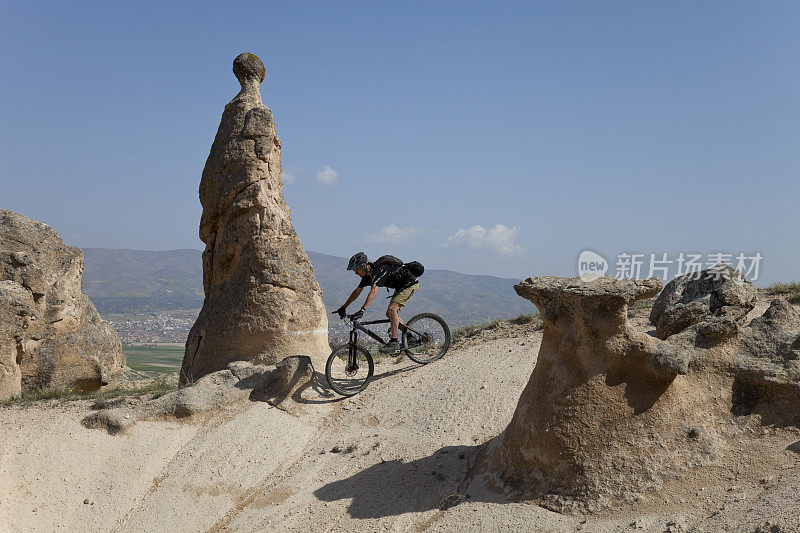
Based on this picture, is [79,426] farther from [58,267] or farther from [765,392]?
[765,392]

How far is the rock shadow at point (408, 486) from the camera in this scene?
18.7ft

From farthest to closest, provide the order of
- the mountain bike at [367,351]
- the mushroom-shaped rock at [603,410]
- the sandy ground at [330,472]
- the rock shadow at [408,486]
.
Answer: the mountain bike at [367,351], the rock shadow at [408,486], the mushroom-shaped rock at [603,410], the sandy ground at [330,472]

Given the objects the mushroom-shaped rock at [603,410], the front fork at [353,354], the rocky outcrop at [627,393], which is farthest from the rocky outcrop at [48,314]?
the mushroom-shaped rock at [603,410]

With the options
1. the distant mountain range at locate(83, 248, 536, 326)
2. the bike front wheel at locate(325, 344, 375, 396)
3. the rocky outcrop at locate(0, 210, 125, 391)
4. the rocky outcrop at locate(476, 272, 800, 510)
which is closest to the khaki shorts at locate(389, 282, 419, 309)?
the bike front wheel at locate(325, 344, 375, 396)

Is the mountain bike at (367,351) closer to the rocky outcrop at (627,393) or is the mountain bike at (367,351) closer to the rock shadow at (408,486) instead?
the rock shadow at (408,486)

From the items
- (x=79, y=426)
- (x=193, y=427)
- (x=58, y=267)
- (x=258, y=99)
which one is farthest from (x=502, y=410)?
(x=58, y=267)

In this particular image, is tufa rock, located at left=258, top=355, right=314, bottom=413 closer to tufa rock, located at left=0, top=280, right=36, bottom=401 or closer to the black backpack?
the black backpack

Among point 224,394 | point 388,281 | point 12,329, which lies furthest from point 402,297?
point 12,329

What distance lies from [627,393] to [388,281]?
4722 mm

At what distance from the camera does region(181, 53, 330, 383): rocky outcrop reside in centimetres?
909

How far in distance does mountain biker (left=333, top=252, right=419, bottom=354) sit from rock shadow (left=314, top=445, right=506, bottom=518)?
2737mm

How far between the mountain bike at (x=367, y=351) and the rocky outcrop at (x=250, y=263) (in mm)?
496

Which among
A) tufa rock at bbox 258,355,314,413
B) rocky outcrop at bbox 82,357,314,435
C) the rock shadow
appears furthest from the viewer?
tufa rock at bbox 258,355,314,413

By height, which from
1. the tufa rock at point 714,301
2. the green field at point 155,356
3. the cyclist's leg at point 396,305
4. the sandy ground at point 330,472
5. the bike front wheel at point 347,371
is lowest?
the green field at point 155,356
